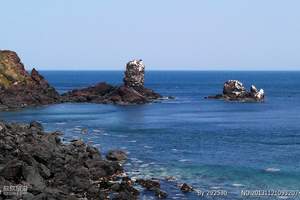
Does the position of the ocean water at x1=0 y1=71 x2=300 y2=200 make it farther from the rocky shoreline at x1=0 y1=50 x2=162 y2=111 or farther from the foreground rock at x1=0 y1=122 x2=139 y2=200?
the rocky shoreline at x1=0 y1=50 x2=162 y2=111

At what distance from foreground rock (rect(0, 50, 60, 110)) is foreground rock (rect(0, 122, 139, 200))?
6458cm

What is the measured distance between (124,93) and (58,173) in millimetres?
96971

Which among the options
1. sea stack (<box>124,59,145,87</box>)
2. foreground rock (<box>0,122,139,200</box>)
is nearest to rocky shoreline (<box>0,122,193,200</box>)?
foreground rock (<box>0,122,139,200</box>)

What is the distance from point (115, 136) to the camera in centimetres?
8019

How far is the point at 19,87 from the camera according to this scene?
131 metres

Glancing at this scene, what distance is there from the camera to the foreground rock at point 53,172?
38.7 metres

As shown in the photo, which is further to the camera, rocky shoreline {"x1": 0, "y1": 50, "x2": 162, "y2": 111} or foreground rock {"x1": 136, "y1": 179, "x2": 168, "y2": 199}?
rocky shoreline {"x1": 0, "y1": 50, "x2": 162, "y2": 111}

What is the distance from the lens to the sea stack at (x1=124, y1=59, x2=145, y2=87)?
15212 cm

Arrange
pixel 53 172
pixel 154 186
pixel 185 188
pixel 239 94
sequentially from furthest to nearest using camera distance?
pixel 239 94 < pixel 53 172 < pixel 154 186 < pixel 185 188

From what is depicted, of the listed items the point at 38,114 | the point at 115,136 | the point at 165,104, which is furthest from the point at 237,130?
the point at 165,104

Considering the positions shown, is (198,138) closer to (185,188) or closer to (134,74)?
(185,188)

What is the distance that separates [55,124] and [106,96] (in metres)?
52.4

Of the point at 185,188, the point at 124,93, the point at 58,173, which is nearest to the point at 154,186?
the point at 185,188

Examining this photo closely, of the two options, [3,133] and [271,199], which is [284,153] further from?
[3,133]
